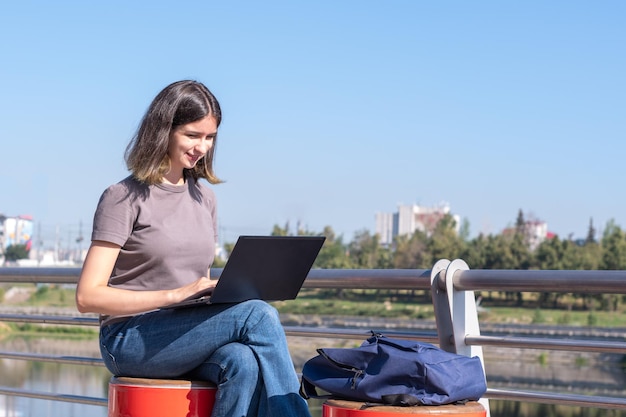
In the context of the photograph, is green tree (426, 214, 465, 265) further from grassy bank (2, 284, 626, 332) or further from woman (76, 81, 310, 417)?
woman (76, 81, 310, 417)

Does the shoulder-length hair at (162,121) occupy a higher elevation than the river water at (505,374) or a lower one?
higher

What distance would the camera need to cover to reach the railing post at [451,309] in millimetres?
3166

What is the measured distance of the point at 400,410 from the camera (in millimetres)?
2242

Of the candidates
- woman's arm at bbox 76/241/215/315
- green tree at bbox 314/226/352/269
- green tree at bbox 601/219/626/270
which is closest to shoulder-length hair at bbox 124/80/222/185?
woman's arm at bbox 76/241/215/315

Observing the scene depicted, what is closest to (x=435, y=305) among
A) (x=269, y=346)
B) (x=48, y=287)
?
(x=269, y=346)

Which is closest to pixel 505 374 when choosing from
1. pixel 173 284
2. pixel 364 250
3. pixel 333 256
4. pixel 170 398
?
pixel 333 256

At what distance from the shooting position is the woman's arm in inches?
102

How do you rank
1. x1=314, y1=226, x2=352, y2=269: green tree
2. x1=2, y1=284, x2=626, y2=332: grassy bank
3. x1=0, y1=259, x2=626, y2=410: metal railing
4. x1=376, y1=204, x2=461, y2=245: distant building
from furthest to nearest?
x1=376, y1=204, x2=461, y2=245: distant building, x1=314, y1=226, x2=352, y2=269: green tree, x1=2, y1=284, x2=626, y2=332: grassy bank, x1=0, y1=259, x2=626, y2=410: metal railing

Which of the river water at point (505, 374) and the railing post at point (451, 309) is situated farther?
the river water at point (505, 374)

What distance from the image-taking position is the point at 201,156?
287 cm

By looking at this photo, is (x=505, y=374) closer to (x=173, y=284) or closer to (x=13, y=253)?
(x=173, y=284)

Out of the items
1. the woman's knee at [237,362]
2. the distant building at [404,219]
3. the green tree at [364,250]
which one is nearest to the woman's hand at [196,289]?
the woman's knee at [237,362]

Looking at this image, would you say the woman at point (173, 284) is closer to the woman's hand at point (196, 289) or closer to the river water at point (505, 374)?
the woman's hand at point (196, 289)

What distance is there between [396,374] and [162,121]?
995 mm
